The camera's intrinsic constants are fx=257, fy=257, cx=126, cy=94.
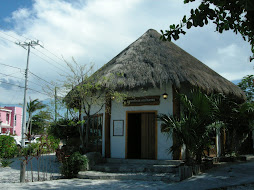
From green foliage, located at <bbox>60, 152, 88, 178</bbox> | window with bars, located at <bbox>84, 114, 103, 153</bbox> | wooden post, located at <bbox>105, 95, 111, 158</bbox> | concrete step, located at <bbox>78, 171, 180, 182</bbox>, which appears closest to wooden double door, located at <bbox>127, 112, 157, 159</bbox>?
wooden post, located at <bbox>105, 95, 111, 158</bbox>

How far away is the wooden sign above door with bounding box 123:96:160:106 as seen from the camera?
9.62m

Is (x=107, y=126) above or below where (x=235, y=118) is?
below

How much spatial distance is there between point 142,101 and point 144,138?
153cm

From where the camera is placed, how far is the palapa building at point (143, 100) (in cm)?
932

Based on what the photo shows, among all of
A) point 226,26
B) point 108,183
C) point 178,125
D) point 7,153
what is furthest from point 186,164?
point 7,153

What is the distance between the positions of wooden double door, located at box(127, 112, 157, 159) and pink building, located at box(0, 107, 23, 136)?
91.6 feet

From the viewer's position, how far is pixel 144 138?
402 inches

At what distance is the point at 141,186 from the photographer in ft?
20.5

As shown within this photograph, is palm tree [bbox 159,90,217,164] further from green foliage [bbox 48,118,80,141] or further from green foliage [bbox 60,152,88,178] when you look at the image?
green foliage [bbox 48,118,80,141]

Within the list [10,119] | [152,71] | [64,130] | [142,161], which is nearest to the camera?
[142,161]

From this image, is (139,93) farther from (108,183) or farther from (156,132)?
(108,183)

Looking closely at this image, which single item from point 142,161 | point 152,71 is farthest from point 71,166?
point 152,71

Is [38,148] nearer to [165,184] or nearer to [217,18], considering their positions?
[165,184]

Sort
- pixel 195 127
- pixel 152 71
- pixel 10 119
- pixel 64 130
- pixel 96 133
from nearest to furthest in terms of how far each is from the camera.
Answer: pixel 195 127
pixel 152 71
pixel 96 133
pixel 64 130
pixel 10 119
